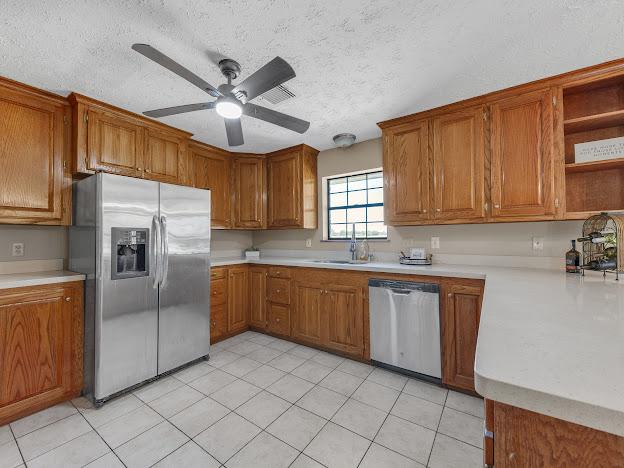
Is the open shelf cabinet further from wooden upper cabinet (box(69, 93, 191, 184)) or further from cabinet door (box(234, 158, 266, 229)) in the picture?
wooden upper cabinet (box(69, 93, 191, 184))

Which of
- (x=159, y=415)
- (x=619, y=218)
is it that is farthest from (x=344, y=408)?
(x=619, y=218)

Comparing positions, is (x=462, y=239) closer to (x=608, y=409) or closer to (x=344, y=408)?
(x=344, y=408)

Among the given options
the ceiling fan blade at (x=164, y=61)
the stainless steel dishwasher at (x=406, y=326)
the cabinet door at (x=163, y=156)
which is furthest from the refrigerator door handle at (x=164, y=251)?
the stainless steel dishwasher at (x=406, y=326)

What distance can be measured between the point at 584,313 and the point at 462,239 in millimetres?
1817

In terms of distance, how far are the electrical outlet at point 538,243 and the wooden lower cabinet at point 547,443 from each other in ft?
7.69

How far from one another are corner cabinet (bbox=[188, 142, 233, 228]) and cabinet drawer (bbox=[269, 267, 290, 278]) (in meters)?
0.93

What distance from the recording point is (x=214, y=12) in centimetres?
140

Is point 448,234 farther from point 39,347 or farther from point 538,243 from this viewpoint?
point 39,347

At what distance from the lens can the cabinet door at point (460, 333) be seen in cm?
205

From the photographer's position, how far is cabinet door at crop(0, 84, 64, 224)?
2000 millimetres

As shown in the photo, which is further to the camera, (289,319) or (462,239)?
(289,319)

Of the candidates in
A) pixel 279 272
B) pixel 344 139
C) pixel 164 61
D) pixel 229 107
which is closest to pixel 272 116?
pixel 229 107

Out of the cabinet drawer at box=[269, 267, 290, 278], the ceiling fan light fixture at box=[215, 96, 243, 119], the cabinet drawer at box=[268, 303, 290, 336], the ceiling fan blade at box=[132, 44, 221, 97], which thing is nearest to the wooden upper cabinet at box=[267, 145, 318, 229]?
the cabinet drawer at box=[269, 267, 290, 278]

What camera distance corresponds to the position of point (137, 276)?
221cm
